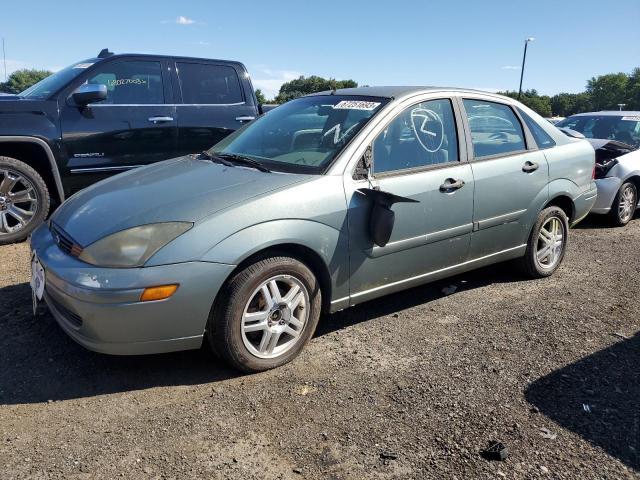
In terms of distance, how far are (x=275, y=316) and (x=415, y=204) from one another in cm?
122

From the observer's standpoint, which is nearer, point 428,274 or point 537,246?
point 428,274

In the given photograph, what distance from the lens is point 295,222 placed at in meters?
3.05

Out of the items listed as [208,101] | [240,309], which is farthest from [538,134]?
[208,101]

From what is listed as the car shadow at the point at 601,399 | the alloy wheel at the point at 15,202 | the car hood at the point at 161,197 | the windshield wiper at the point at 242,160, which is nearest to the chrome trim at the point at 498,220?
the car shadow at the point at 601,399

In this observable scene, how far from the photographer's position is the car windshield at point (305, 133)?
3463mm

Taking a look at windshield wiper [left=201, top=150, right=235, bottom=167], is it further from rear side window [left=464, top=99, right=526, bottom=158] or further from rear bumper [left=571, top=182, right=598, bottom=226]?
rear bumper [left=571, top=182, right=598, bottom=226]

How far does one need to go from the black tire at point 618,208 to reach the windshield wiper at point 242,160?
18.2 ft

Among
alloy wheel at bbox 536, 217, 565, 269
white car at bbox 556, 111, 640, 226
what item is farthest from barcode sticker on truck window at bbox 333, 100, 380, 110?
white car at bbox 556, 111, 640, 226

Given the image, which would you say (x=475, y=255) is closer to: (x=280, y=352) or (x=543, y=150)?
(x=543, y=150)

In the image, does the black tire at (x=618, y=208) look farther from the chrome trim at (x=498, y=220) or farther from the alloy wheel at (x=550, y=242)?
the chrome trim at (x=498, y=220)

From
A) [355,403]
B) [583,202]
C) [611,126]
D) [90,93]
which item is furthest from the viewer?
[611,126]

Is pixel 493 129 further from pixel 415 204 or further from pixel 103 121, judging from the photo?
pixel 103 121

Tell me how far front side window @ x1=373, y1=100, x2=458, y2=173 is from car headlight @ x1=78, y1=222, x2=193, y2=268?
1.39m

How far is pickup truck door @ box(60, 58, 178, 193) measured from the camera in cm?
546
